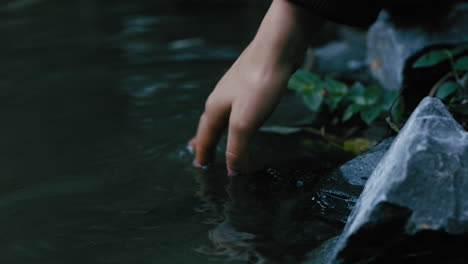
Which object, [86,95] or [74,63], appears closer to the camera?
[86,95]

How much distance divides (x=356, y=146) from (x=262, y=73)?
27.4 inches

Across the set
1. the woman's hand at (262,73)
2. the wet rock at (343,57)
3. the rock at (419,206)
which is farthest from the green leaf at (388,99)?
the rock at (419,206)

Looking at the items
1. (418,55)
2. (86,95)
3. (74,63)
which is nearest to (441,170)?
(418,55)

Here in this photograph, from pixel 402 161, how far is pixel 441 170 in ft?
0.27

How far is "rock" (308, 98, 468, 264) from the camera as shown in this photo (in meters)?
1.03

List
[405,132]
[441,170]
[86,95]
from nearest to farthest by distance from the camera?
[441,170]
[405,132]
[86,95]

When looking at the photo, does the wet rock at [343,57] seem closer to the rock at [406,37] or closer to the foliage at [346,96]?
the rock at [406,37]

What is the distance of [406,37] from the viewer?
8.53 feet

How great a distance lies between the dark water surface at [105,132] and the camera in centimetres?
142

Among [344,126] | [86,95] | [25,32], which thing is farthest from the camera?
[25,32]

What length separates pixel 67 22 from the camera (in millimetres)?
4895

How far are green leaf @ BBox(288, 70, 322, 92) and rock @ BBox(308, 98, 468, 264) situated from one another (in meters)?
1.11

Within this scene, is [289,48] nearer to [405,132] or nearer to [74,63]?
[405,132]

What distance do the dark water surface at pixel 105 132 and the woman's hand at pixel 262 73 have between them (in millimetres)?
323
